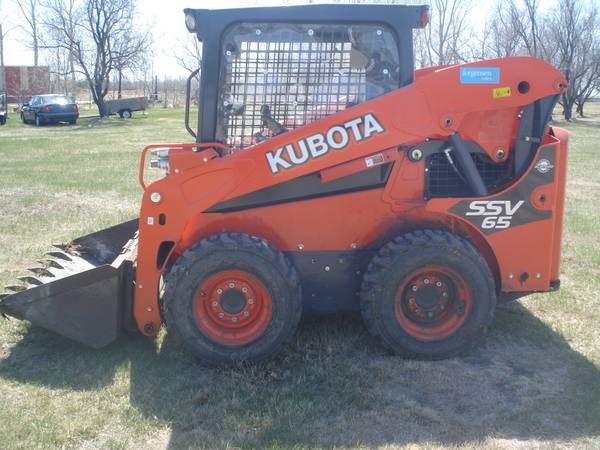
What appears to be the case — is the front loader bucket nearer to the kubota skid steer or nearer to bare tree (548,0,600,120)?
the kubota skid steer

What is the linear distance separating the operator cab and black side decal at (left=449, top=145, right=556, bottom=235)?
95 cm

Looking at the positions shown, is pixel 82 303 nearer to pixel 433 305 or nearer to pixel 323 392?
pixel 323 392

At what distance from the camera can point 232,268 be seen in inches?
161

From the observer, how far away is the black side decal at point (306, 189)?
14.0 ft

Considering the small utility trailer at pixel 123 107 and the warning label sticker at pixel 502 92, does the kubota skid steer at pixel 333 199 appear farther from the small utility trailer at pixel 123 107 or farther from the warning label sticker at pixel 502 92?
the small utility trailer at pixel 123 107

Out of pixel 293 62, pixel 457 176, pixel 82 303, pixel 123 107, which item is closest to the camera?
pixel 82 303

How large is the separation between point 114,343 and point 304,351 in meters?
1.33

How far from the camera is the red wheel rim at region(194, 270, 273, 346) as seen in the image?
4.12 meters

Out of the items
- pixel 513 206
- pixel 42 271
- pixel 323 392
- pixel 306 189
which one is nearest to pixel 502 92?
pixel 513 206

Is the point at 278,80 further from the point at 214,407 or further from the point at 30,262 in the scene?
the point at 30,262

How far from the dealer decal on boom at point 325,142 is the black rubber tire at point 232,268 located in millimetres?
535

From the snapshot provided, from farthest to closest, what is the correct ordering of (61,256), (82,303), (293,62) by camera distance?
(61,256) → (293,62) → (82,303)

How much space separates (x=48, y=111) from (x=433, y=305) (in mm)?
29682

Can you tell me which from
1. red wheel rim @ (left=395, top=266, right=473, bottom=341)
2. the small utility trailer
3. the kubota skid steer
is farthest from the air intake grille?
the small utility trailer
